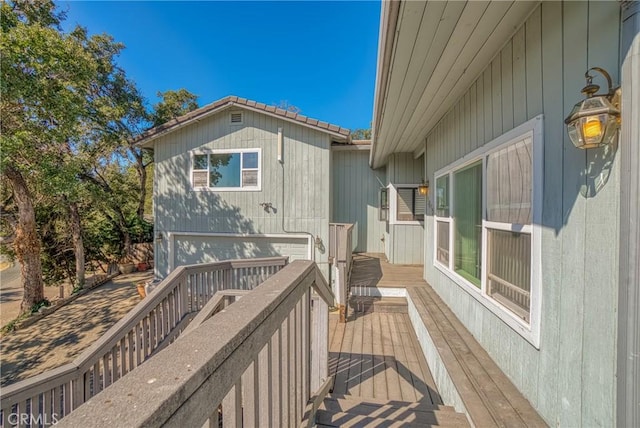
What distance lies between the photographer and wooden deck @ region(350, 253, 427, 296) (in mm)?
5252

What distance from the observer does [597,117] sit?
132 centimetres

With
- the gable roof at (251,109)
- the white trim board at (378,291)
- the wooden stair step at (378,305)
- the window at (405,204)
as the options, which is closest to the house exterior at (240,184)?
the gable roof at (251,109)

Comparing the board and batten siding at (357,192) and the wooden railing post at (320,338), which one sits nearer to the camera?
the wooden railing post at (320,338)

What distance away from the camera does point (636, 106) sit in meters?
1.20

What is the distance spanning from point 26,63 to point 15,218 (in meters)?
4.55

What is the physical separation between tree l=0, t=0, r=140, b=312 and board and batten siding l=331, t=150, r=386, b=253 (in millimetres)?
7105

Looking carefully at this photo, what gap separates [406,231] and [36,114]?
9439 millimetres

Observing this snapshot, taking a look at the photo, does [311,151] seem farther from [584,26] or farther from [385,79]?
[584,26]

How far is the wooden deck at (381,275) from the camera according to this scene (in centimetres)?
525

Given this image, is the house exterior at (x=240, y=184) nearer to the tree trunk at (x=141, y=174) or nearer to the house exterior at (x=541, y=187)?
the tree trunk at (x=141, y=174)

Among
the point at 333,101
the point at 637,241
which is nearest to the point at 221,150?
the point at 637,241

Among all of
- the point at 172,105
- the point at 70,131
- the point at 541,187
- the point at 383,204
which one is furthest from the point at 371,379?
the point at 172,105

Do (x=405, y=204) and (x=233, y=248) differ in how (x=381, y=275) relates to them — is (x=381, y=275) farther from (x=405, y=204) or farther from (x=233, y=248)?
(x=233, y=248)
